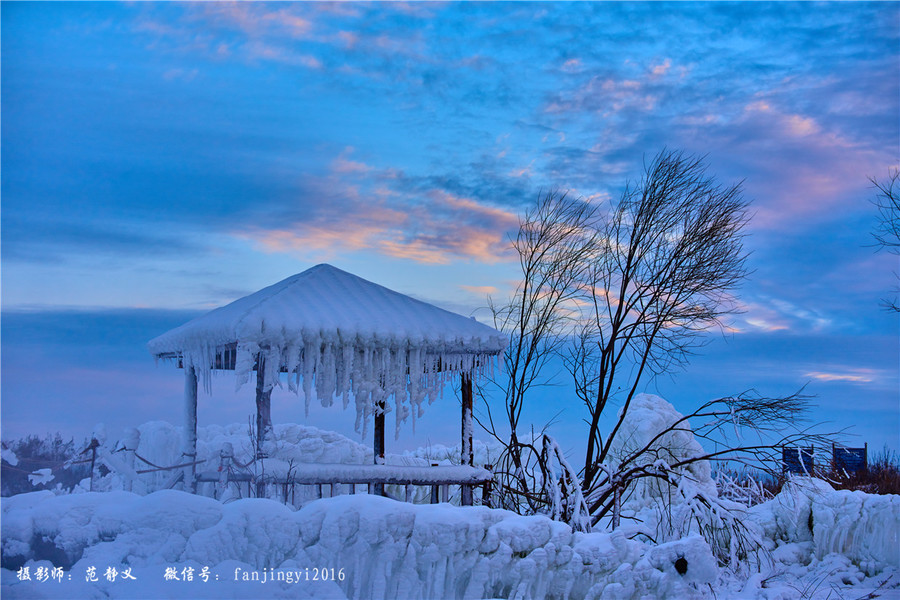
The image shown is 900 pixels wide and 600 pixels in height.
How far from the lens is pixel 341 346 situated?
930cm

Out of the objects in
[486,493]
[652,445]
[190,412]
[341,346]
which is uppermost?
[341,346]

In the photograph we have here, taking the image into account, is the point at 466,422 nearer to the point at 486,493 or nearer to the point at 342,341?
the point at 486,493

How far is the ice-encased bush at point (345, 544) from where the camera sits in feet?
17.7

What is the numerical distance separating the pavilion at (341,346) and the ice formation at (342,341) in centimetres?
1

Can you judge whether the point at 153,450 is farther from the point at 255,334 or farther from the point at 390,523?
the point at 390,523

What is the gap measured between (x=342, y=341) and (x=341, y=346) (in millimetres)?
106

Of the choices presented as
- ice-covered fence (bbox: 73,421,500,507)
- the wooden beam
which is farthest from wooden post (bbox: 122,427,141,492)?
the wooden beam

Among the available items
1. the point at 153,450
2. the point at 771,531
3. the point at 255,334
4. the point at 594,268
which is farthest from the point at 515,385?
the point at 153,450

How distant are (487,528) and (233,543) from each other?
1910 millimetres

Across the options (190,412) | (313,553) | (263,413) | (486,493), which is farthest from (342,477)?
(313,553)

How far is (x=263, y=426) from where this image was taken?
972 cm

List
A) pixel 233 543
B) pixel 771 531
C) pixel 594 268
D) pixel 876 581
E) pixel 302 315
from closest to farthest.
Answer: pixel 233 543, pixel 302 315, pixel 876 581, pixel 771 531, pixel 594 268

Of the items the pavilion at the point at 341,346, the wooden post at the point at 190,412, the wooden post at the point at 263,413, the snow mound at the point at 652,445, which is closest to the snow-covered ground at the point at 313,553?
the pavilion at the point at 341,346

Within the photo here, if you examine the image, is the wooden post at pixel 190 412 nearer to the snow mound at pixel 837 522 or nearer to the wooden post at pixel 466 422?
the wooden post at pixel 466 422
